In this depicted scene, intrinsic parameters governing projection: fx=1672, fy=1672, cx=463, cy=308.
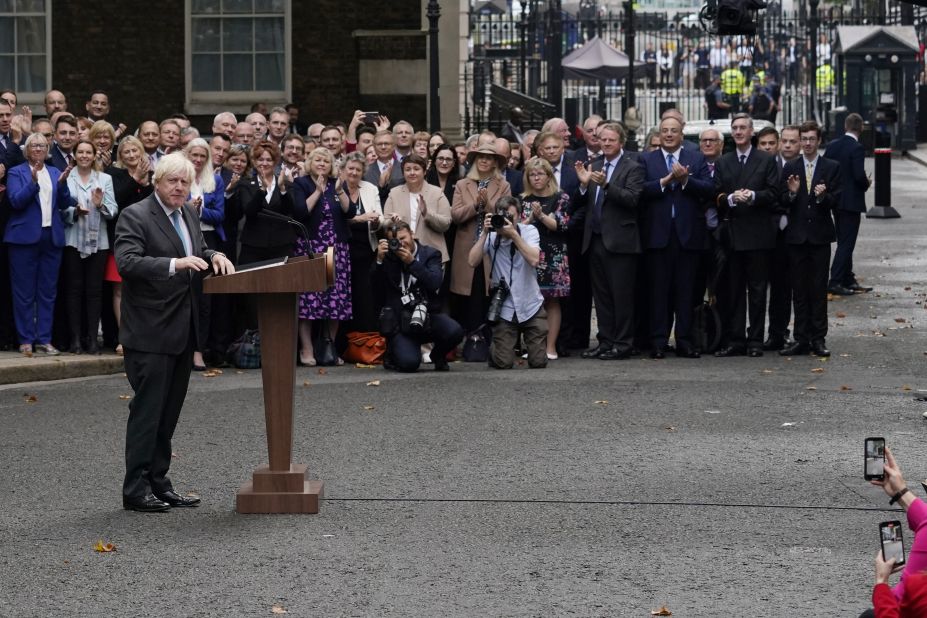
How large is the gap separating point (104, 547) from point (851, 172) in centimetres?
1323

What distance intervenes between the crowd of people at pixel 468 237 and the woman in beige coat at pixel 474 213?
0.7 inches

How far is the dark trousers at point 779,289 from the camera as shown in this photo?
51.6ft

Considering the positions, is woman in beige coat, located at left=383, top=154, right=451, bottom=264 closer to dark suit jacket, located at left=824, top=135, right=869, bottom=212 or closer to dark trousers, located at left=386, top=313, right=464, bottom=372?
dark trousers, located at left=386, top=313, right=464, bottom=372

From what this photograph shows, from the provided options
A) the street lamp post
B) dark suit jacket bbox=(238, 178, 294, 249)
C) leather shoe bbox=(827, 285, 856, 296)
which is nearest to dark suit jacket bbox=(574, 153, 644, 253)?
dark suit jacket bbox=(238, 178, 294, 249)

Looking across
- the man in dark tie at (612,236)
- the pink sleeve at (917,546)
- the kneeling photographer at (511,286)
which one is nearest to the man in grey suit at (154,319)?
the pink sleeve at (917,546)

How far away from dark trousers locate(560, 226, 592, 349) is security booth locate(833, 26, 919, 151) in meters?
24.1

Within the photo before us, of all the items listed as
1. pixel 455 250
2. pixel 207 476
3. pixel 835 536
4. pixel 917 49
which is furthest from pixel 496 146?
pixel 917 49

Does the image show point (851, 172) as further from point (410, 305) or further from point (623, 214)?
point (410, 305)

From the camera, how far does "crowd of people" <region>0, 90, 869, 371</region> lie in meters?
14.7

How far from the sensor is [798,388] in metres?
13.6

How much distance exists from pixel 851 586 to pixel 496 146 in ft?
27.7

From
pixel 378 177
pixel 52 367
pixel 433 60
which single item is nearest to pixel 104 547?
pixel 52 367

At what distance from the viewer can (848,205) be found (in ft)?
64.4

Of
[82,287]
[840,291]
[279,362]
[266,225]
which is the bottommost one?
[279,362]
